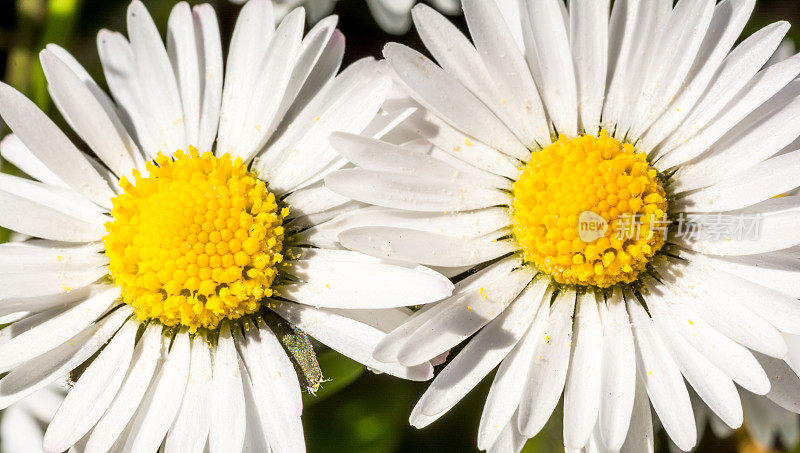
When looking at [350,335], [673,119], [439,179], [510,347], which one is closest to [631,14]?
[673,119]

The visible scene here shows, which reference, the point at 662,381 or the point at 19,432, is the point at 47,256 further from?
the point at 662,381

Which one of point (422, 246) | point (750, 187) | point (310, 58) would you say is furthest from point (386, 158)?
point (750, 187)

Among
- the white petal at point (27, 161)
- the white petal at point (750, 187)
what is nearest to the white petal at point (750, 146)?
the white petal at point (750, 187)

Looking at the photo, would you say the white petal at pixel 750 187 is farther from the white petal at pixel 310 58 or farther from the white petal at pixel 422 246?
the white petal at pixel 310 58

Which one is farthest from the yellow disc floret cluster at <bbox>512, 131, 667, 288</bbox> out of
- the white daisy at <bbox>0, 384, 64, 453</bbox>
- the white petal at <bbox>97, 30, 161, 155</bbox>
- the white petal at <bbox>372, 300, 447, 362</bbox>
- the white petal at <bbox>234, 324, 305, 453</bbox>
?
the white daisy at <bbox>0, 384, 64, 453</bbox>

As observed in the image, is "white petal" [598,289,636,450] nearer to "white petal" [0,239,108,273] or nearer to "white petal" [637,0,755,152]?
"white petal" [637,0,755,152]

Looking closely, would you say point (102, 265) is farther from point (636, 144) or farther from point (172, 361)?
point (636, 144)
